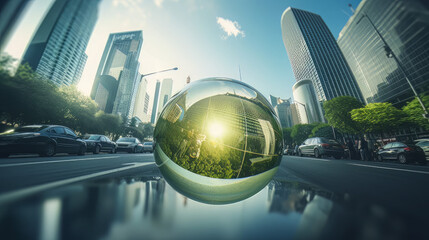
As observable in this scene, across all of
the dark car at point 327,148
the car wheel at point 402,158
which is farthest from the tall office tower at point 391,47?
the dark car at point 327,148

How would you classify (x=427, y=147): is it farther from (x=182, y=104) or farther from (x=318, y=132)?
(x=318, y=132)

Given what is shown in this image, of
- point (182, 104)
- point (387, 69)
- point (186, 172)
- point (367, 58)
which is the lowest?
point (186, 172)

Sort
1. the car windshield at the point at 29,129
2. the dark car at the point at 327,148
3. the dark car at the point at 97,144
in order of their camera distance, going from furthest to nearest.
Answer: the dark car at the point at 327,148
the dark car at the point at 97,144
the car windshield at the point at 29,129

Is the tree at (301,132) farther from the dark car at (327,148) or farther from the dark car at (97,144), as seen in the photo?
the dark car at (97,144)

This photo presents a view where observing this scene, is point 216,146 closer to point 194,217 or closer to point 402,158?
point 194,217

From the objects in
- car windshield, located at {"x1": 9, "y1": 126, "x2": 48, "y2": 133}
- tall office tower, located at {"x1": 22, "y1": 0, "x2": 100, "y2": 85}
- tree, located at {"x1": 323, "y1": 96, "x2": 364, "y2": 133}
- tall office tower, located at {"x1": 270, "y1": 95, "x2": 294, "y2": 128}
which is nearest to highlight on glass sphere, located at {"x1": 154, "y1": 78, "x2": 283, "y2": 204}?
tall office tower, located at {"x1": 22, "y1": 0, "x2": 100, "y2": 85}

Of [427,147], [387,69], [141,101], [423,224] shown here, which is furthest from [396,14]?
[141,101]
